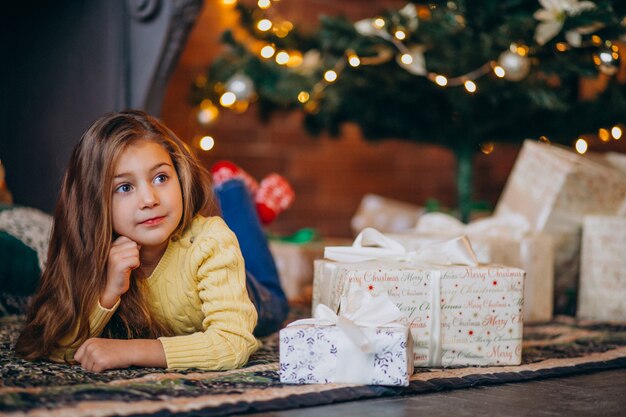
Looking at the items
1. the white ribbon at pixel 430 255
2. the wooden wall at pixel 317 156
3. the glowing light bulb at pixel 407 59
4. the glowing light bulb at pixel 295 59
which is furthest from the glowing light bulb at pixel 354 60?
the white ribbon at pixel 430 255

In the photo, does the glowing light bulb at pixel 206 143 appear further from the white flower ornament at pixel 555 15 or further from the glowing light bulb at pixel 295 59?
the white flower ornament at pixel 555 15

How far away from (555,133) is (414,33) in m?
0.50

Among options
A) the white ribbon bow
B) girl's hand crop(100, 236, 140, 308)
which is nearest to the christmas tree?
the white ribbon bow

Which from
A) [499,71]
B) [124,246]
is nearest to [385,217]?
[499,71]

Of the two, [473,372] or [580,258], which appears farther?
[580,258]

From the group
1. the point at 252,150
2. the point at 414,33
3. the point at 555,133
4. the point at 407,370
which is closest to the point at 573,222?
the point at 555,133

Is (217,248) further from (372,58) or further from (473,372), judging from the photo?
(372,58)

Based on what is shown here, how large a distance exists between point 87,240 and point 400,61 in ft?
Result: 3.54

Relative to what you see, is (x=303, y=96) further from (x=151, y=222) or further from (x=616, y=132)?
(x=151, y=222)

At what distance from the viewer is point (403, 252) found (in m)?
1.30

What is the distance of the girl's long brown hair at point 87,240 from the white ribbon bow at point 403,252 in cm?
28

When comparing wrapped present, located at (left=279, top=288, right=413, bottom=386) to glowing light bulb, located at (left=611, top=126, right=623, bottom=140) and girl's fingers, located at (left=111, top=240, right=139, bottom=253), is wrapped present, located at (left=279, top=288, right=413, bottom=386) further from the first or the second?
glowing light bulb, located at (left=611, top=126, right=623, bottom=140)

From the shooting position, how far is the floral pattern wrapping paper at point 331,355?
3.44 feet

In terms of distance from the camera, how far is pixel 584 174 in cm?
191
